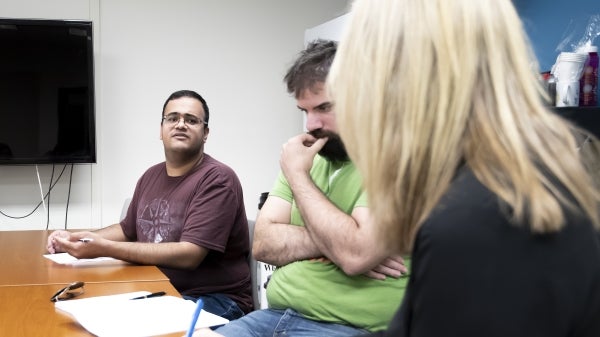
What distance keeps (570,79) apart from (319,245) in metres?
1.22

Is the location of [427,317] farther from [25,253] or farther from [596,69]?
[25,253]

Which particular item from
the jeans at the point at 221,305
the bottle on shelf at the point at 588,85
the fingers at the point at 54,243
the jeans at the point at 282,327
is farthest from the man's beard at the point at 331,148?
the fingers at the point at 54,243

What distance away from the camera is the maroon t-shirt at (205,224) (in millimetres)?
2223

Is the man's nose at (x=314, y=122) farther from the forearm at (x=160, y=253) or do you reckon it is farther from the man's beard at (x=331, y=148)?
the forearm at (x=160, y=253)

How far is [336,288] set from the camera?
5.29ft

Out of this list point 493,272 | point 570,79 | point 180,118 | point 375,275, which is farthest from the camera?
point 180,118

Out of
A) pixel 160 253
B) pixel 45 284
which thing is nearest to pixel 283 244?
pixel 160 253

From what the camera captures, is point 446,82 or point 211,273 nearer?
point 446,82

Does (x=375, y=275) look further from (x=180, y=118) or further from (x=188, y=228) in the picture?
(x=180, y=118)

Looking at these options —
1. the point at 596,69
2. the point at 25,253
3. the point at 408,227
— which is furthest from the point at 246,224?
the point at 408,227

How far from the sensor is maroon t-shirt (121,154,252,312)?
222 centimetres

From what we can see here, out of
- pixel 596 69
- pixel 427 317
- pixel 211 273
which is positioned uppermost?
pixel 596 69

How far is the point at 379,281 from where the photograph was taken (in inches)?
62.3

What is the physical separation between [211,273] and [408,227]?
157cm
